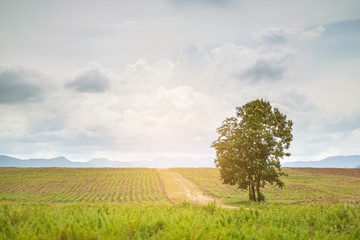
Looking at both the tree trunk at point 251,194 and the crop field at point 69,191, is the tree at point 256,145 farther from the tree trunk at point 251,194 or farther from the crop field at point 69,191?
the crop field at point 69,191

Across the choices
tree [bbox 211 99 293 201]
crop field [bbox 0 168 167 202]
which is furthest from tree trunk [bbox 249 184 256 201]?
crop field [bbox 0 168 167 202]

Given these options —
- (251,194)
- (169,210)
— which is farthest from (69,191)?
(169,210)

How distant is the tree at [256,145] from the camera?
29.3 m

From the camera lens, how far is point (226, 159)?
32125mm

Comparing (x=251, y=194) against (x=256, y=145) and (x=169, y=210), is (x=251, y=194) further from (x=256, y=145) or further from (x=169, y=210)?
(x=169, y=210)

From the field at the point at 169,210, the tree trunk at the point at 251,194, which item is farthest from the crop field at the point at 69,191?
the tree trunk at the point at 251,194

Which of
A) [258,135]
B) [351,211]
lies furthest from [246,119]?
[351,211]

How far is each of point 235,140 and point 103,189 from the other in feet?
97.6

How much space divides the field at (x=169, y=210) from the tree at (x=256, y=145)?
3538mm

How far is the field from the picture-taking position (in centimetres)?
835

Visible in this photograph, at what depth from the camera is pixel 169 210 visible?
15.0 m

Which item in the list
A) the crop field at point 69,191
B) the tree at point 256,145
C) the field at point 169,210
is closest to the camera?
the field at point 169,210

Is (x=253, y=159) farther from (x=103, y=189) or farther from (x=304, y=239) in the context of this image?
(x=103, y=189)

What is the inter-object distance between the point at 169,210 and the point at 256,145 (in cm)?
1831
